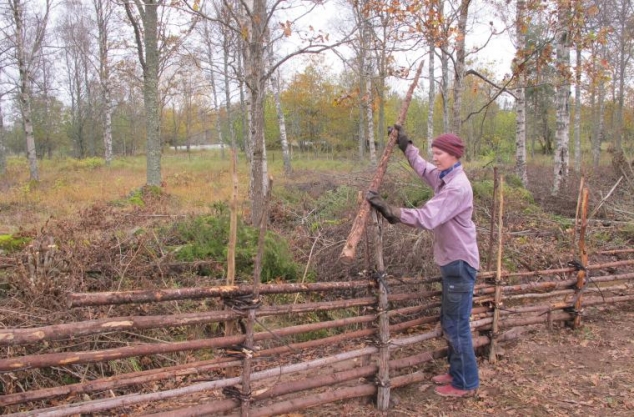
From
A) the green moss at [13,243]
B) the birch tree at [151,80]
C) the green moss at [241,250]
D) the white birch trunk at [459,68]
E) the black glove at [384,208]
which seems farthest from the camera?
the birch tree at [151,80]

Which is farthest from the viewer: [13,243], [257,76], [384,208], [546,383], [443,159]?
[257,76]

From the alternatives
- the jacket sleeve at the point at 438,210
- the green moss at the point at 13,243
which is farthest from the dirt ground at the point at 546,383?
the green moss at the point at 13,243

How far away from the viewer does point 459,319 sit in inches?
131

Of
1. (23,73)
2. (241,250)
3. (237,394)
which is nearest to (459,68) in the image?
(241,250)

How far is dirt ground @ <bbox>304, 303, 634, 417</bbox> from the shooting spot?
326 centimetres

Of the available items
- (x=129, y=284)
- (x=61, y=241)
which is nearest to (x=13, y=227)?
(x=61, y=241)

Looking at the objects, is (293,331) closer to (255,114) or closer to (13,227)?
(255,114)

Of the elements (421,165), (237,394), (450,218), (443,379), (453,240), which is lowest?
(443,379)

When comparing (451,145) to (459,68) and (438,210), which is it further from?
(459,68)

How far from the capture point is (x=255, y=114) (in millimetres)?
5270

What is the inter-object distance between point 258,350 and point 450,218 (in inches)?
60.9

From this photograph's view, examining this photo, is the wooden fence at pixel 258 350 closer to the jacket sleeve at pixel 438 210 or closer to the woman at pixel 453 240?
the woman at pixel 453 240

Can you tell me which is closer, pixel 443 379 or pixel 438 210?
pixel 438 210

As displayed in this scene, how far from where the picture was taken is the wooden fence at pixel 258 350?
242cm
